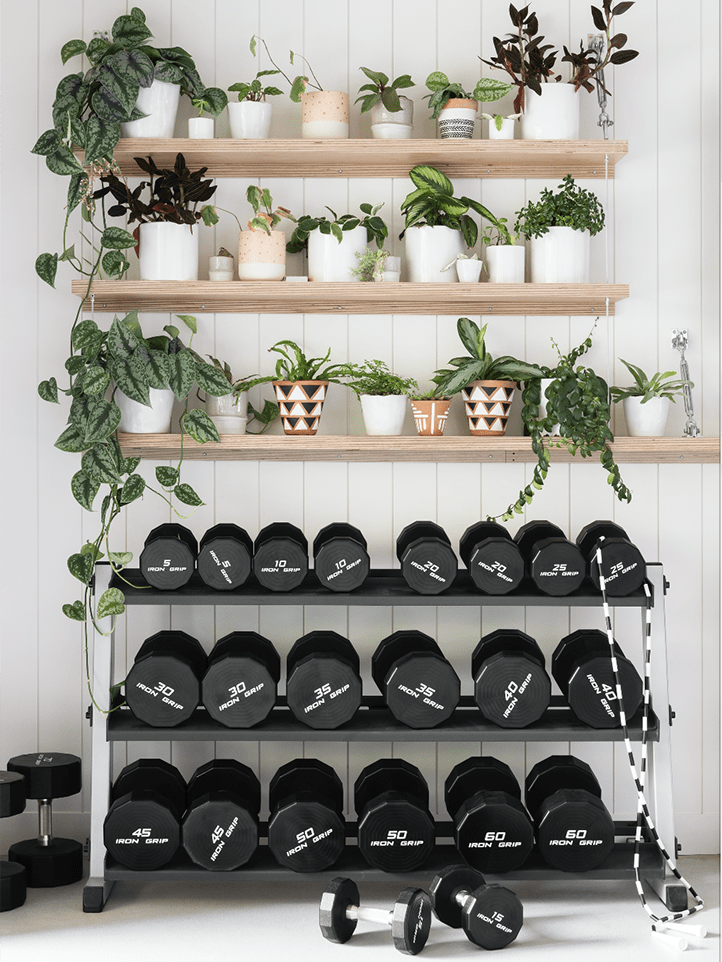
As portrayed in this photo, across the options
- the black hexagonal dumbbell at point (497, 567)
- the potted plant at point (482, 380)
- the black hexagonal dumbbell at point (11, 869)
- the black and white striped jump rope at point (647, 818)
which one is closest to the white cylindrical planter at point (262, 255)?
the potted plant at point (482, 380)

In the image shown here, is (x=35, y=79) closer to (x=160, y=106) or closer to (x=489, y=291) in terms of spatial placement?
(x=160, y=106)

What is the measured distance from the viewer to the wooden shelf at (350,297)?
232 centimetres

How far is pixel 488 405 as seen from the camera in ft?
7.76

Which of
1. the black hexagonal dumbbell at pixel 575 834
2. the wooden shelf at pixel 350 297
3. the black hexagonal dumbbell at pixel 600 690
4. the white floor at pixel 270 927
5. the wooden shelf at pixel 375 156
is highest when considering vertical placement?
the wooden shelf at pixel 375 156

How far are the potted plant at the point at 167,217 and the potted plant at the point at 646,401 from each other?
1213 mm

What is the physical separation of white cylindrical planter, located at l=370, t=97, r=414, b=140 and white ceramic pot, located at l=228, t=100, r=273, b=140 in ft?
0.97

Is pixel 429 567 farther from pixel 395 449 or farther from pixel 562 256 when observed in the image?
pixel 562 256

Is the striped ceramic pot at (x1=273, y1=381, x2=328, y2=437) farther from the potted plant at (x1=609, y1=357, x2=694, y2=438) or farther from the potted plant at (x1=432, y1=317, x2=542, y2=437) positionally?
the potted plant at (x1=609, y1=357, x2=694, y2=438)

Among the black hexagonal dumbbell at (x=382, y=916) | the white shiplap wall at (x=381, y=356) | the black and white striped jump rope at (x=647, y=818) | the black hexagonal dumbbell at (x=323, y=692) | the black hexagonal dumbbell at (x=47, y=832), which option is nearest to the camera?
the black hexagonal dumbbell at (x=382, y=916)

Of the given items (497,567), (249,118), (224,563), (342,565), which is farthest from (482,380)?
(249,118)

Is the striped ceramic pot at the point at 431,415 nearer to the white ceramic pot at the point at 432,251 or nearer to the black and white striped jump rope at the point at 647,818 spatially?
the white ceramic pot at the point at 432,251

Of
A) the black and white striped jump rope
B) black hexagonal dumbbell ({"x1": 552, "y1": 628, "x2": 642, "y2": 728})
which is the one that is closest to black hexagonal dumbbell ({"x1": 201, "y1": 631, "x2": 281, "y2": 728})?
black hexagonal dumbbell ({"x1": 552, "y1": 628, "x2": 642, "y2": 728})

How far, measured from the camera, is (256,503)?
254 cm

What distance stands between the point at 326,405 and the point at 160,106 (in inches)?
35.7
